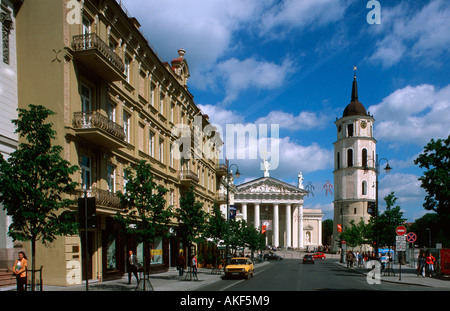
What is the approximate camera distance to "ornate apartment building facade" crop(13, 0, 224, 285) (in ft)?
66.8

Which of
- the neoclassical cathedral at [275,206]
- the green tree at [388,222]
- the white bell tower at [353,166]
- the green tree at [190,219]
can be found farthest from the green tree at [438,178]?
the neoclassical cathedral at [275,206]

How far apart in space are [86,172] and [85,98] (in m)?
3.62

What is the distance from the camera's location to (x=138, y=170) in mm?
19922

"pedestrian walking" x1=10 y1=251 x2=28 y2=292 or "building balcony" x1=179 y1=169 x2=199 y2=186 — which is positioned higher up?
"building balcony" x1=179 y1=169 x2=199 y2=186

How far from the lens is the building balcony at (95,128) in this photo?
20.8m

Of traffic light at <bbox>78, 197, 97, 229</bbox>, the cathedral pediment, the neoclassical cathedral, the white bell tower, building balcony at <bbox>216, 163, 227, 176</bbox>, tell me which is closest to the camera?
traffic light at <bbox>78, 197, 97, 229</bbox>

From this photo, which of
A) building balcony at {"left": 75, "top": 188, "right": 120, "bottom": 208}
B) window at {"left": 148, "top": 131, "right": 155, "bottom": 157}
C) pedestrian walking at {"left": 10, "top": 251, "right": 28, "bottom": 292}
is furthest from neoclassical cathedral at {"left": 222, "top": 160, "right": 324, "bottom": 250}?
pedestrian walking at {"left": 10, "top": 251, "right": 28, "bottom": 292}

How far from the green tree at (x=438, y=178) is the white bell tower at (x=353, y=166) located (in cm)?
7687

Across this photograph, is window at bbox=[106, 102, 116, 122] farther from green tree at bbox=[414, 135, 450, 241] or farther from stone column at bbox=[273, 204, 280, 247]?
stone column at bbox=[273, 204, 280, 247]

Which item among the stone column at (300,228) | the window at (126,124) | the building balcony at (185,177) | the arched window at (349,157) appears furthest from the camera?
the stone column at (300,228)

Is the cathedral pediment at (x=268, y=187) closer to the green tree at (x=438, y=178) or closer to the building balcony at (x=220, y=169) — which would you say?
the building balcony at (x=220, y=169)

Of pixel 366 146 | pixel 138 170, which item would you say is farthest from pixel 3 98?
pixel 366 146

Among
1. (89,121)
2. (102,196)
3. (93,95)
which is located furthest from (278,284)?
(93,95)
